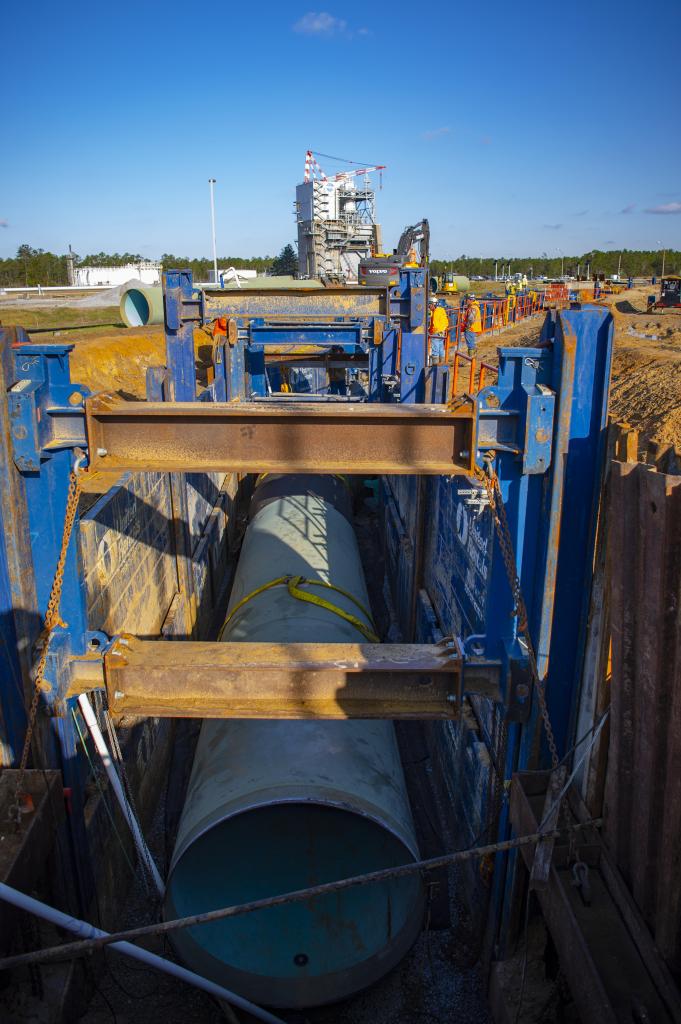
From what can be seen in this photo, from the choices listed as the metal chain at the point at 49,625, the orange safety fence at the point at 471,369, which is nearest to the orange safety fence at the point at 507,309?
the orange safety fence at the point at 471,369

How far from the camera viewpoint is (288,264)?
50.4 metres

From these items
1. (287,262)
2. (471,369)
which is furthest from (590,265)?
(471,369)

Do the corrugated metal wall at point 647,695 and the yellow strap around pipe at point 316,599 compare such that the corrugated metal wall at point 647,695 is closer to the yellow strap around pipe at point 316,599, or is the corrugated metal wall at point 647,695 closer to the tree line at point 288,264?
the yellow strap around pipe at point 316,599

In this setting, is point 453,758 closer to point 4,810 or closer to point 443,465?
point 443,465

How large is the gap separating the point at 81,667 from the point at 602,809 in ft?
10.5

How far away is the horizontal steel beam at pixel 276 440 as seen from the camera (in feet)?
13.6

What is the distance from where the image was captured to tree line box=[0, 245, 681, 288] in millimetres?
61906

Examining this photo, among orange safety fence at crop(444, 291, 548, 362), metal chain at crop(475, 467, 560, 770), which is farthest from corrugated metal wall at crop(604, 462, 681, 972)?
orange safety fence at crop(444, 291, 548, 362)

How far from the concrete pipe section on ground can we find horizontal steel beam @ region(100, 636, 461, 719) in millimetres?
654

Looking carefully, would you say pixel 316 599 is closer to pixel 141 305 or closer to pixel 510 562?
pixel 510 562

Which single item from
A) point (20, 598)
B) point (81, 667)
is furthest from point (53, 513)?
point (81, 667)

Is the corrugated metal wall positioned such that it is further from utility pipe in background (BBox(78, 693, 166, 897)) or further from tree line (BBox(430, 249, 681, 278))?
tree line (BBox(430, 249, 681, 278))

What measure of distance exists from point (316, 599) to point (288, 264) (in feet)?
156

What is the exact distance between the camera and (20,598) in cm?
436
